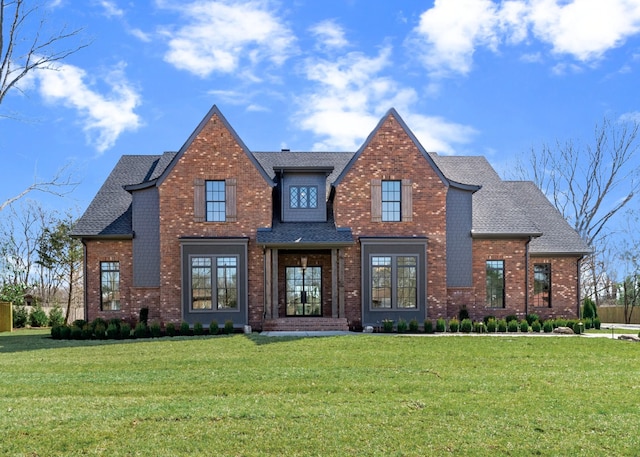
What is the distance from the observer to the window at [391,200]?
23156 millimetres

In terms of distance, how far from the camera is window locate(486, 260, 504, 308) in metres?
24.2

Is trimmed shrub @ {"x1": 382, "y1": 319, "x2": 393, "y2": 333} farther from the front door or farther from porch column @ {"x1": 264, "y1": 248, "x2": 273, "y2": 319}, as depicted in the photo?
porch column @ {"x1": 264, "y1": 248, "x2": 273, "y2": 319}

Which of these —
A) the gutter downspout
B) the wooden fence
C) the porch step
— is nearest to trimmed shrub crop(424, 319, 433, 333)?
the porch step

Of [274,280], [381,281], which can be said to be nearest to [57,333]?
[274,280]

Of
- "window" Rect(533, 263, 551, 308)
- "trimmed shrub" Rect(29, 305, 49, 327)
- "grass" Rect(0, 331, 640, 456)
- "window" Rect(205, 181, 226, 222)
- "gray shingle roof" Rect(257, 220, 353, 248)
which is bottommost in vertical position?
"trimmed shrub" Rect(29, 305, 49, 327)

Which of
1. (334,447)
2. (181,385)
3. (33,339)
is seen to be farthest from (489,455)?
(33,339)

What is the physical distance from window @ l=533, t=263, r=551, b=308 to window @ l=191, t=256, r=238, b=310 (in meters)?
12.9

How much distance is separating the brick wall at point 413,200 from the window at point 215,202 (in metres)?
4.48

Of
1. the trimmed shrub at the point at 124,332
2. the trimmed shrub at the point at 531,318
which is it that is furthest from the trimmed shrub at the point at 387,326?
the trimmed shrub at the point at 124,332

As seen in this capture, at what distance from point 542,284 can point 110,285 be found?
18.3m

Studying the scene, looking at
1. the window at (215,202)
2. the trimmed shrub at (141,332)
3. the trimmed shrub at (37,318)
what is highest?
the window at (215,202)

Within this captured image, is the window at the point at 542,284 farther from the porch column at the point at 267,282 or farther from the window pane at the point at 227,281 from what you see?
the window pane at the point at 227,281

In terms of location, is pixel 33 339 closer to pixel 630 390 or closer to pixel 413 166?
pixel 413 166

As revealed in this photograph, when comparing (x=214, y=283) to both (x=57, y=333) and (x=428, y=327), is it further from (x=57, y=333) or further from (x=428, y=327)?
(x=428, y=327)
